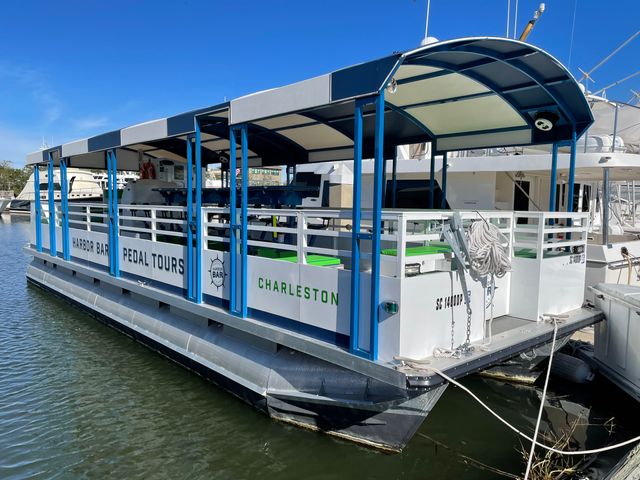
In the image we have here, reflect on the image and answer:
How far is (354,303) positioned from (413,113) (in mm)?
3425

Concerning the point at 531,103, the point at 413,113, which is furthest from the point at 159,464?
the point at 531,103

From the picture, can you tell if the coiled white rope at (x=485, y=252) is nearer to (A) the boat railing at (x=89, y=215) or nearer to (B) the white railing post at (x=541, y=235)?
(B) the white railing post at (x=541, y=235)

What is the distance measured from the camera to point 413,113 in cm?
674

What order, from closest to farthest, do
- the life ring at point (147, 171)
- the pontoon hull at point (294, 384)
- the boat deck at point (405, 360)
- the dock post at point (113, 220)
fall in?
the boat deck at point (405, 360)
the pontoon hull at point (294, 384)
the dock post at point (113, 220)
the life ring at point (147, 171)

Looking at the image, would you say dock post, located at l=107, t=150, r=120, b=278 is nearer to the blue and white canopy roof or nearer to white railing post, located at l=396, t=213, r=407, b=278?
the blue and white canopy roof

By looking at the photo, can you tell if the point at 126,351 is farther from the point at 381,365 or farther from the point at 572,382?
the point at 572,382

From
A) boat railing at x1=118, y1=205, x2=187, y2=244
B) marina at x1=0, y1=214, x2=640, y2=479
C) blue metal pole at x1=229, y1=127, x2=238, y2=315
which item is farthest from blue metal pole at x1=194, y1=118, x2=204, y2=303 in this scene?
marina at x1=0, y1=214, x2=640, y2=479

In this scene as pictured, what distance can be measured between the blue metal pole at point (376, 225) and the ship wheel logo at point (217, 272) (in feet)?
8.16

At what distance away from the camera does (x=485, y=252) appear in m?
4.69

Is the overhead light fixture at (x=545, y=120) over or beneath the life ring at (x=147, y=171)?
over

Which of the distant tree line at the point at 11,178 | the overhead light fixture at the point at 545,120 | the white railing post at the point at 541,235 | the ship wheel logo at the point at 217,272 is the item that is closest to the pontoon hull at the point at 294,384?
the ship wheel logo at the point at 217,272

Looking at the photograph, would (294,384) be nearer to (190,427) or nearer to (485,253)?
(190,427)

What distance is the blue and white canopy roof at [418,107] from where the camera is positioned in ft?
14.8

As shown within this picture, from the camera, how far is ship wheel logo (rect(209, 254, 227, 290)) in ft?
20.2
